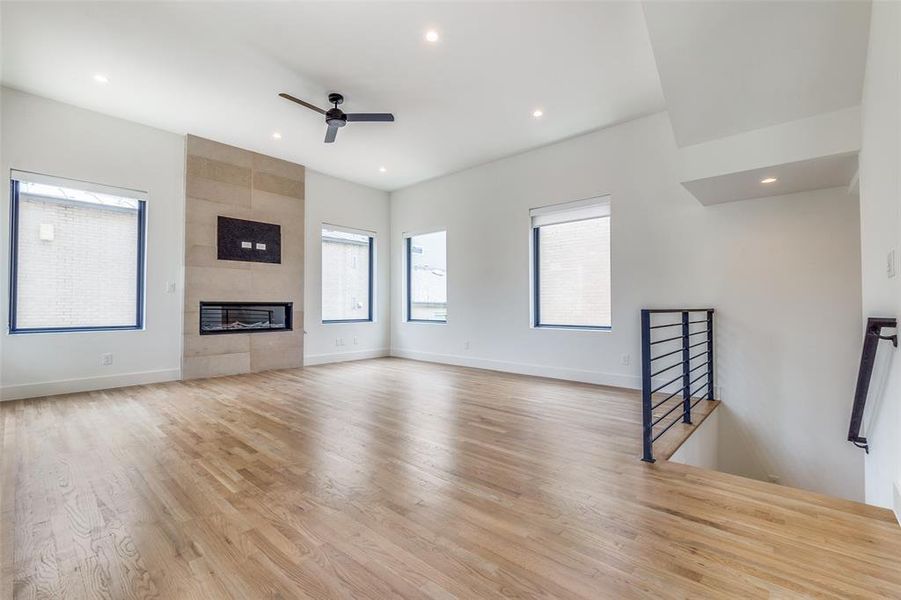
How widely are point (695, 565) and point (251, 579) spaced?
1639 millimetres

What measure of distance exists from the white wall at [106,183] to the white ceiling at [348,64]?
24 cm

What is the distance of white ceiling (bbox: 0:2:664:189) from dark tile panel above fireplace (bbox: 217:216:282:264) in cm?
121

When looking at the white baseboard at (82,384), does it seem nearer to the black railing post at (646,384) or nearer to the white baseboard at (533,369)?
the white baseboard at (533,369)

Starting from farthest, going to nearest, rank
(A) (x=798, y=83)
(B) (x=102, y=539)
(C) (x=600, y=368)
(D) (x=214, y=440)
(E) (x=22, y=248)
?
(C) (x=600, y=368) → (E) (x=22, y=248) → (D) (x=214, y=440) → (A) (x=798, y=83) → (B) (x=102, y=539)

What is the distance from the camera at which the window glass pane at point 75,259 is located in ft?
13.7

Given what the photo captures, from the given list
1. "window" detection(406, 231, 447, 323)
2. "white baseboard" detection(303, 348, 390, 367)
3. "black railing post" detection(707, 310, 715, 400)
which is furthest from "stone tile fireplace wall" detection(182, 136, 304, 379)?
"black railing post" detection(707, 310, 715, 400)

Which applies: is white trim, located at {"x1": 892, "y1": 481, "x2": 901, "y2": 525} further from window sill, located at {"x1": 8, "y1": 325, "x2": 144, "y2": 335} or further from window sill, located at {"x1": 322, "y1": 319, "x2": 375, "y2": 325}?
window sill, located at {"x1": 8, "y1": 325, "x2": 144, "y2": 335}

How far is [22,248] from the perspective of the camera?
13.5 ft

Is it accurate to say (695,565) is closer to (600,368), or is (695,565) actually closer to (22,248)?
(600,368)

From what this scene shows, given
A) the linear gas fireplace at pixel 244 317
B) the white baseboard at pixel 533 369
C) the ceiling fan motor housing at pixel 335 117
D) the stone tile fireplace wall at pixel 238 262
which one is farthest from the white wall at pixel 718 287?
the linear gas fireplace at pixel 244 317

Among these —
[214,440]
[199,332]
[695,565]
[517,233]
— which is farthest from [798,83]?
[199,332]

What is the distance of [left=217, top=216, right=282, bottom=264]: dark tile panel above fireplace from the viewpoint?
17.7 feet

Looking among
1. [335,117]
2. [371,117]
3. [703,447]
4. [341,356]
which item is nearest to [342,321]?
[341,356]

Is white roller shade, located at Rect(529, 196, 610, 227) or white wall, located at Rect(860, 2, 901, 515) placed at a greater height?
white roller shade, located at Rect(529, 196, 610, 227)
